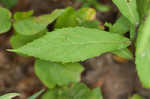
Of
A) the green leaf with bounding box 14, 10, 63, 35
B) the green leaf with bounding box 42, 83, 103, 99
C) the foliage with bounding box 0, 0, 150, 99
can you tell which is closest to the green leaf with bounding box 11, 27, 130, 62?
the foliage with bounding box 0, 0, 150, 99

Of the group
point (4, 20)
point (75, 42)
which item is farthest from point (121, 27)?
point (4, 20)

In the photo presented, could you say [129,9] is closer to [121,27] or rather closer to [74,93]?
[121,27]

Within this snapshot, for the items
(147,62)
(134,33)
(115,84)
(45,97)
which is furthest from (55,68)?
(115,84)

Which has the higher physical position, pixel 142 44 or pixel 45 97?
pixel 142 44

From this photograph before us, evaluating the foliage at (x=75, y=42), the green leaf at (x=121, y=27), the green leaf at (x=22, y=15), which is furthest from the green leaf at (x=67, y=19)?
the green leaf at (x=121, y=27)

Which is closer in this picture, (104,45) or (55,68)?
(104,45)

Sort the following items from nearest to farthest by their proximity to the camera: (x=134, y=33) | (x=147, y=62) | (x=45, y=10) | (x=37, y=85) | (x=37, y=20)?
1. (x=147, y=62)
2. (x=134, y=33)
3. (x=37, y=20)
4. (x=37, y=85)
5. (x=45, y=10)

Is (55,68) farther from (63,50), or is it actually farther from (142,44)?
(142,44)
